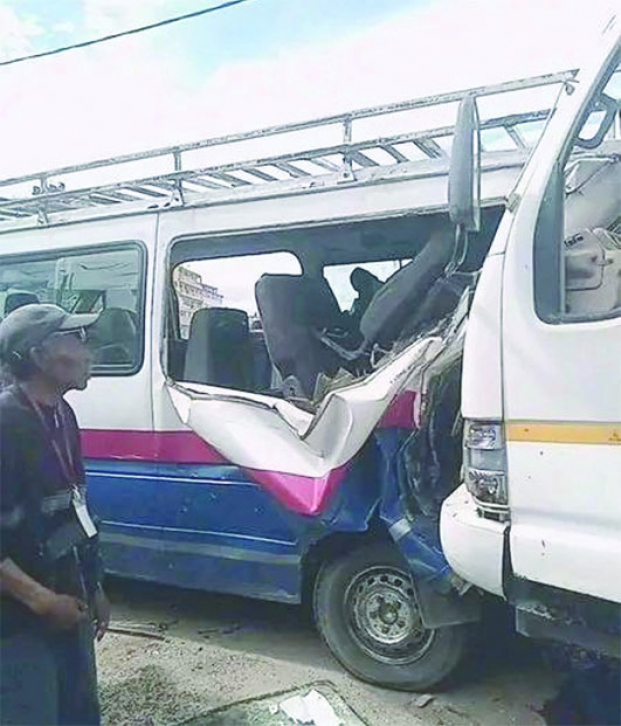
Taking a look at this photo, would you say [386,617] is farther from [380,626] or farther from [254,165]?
[254,165]

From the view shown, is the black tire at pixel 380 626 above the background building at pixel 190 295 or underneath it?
underneath

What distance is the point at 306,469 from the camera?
3441mm

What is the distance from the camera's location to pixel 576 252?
2734 mm

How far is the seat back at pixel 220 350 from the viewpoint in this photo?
4.20 metres

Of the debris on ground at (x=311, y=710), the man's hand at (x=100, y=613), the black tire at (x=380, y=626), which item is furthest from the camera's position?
the black tire at (x=380, y=626)

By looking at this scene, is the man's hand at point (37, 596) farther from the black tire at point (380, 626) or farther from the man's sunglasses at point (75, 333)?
the black tire at point (380, 626)

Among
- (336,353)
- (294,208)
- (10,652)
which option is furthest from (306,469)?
(10,652)

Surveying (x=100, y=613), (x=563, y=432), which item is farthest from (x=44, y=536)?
(x=563, y=432)

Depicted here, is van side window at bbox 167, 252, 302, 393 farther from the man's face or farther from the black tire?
the man's face

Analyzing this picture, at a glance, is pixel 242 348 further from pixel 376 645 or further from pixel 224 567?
pixel 376 645

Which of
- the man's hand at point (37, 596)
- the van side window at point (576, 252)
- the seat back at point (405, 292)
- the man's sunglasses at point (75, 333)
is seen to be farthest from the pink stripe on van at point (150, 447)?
the van side window at point (576, 252)

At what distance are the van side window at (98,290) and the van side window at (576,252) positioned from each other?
217 cm

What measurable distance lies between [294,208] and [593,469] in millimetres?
1923

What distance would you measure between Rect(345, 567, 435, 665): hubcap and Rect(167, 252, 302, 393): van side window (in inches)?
48.0
